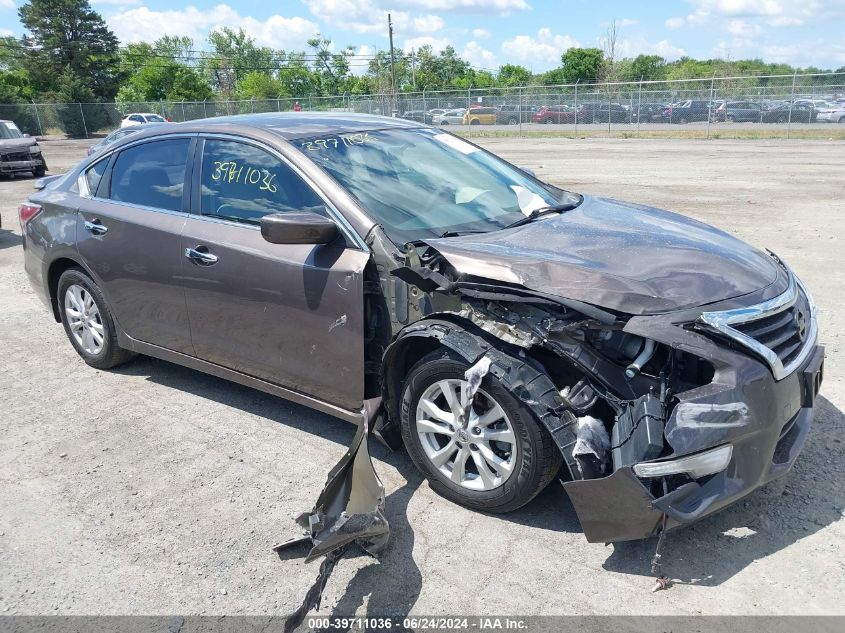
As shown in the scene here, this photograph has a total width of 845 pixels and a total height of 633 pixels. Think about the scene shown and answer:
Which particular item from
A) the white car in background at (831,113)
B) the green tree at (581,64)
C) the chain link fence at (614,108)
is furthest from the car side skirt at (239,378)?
the green tree at (581,64)

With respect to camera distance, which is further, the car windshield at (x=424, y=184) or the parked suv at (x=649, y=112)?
the parked suv at (x=649, y=112)

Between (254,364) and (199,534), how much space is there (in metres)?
1.05

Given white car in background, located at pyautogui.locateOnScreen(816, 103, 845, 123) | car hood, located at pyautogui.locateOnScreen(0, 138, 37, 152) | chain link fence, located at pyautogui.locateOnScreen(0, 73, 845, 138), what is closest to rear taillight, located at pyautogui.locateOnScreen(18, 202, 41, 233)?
car hood, located at pyautogui.locateOnScreen(0, 138, 37, 152)

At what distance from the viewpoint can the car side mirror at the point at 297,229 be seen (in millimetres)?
3369

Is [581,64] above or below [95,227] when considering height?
above

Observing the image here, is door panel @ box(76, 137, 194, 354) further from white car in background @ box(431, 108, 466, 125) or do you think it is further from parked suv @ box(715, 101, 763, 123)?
white car in background @ box(431, 108, 466, 125)

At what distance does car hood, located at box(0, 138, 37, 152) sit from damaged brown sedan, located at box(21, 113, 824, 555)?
17328 millimetres

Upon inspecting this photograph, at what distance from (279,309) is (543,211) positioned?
5.35 ft

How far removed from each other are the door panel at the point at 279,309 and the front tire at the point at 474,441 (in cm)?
39

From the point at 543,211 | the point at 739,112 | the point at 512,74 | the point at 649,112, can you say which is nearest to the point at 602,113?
the point at 649,112

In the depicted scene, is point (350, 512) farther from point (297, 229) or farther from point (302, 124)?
point (302, 124)

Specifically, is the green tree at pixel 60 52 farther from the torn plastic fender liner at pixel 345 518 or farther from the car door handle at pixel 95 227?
the torn plastic fender liner at pixel 345 518

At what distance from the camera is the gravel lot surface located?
9.13 ft

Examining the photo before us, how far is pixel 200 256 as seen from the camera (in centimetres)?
405
